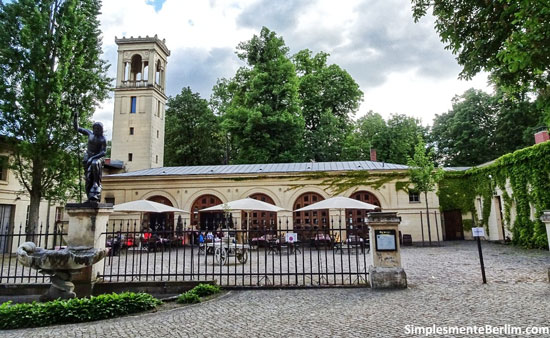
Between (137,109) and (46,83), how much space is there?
1464 centimetres

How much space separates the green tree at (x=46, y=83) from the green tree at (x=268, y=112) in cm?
1357

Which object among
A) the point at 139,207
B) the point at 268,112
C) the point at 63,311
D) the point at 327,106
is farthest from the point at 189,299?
the point at 327,106

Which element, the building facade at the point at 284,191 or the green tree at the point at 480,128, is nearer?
the building facade at the point at 284,191

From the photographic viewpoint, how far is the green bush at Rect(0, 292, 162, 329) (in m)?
5.44

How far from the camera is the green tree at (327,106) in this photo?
31.6 m

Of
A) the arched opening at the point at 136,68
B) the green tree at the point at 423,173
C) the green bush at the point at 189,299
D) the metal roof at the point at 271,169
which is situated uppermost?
the arched opening at the point at 136,68

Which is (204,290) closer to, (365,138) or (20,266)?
(20,266)

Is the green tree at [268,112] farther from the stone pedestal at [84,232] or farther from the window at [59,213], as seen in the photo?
the stone pedestal at [84,232]

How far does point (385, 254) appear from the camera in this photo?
746cm

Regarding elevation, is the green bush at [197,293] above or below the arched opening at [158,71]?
below

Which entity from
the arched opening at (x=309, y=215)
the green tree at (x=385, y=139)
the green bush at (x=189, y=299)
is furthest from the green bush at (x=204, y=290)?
the green tree at (x=385, y=139)

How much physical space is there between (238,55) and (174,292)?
2879 cm

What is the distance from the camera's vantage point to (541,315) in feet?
16.4

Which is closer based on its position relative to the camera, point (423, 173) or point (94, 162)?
point (94, 162)
